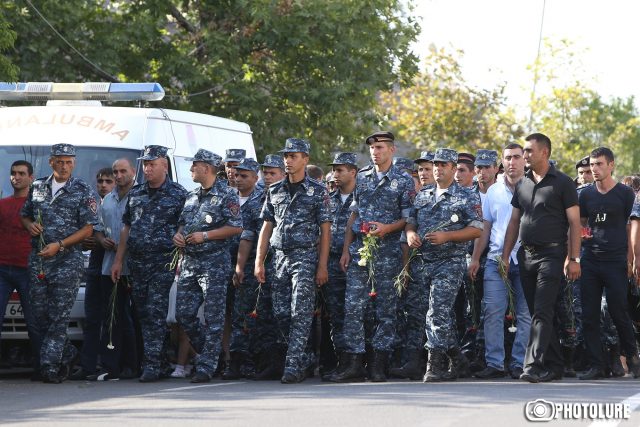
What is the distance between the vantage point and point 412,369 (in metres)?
11.9

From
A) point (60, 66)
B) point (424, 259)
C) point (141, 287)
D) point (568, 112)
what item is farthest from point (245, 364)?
point (568, 112)

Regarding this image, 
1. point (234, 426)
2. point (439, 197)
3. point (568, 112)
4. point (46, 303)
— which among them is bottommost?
point (234, 426)

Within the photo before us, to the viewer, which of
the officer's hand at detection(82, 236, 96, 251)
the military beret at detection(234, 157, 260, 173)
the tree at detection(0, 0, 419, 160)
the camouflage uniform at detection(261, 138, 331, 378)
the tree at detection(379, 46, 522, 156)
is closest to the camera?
the camouflage uniform at detection(261, 138, 331, 378)

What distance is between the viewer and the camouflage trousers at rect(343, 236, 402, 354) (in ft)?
38.3

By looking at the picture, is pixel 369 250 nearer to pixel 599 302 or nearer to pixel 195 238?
pixel 195 238

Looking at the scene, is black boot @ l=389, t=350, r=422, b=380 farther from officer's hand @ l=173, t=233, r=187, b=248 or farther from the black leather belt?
officer's hand @ l=173, t=233, r=187, b=248

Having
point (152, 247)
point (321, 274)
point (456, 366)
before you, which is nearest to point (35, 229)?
point (152, 247)

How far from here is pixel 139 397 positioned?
1037 cm

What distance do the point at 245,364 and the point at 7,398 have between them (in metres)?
2.67

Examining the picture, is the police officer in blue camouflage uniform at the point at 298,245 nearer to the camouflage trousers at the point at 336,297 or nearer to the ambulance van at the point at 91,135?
the camouflage trousers at the point at 336,297

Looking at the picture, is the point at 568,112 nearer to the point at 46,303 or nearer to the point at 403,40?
the point at 403,40

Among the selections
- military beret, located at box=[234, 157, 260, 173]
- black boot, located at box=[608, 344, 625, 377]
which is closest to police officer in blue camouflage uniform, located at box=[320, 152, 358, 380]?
military beret, located at box=[234, 157, 260, 173]

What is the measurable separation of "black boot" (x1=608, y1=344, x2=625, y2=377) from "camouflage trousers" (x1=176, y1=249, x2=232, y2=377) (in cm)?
377

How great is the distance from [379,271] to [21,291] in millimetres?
3410
